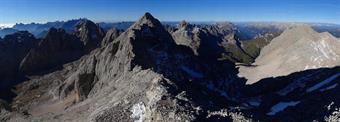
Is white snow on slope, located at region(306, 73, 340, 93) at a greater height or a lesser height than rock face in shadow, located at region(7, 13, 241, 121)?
lesser

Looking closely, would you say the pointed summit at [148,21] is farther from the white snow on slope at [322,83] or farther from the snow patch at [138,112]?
the snow patch at [138,112]

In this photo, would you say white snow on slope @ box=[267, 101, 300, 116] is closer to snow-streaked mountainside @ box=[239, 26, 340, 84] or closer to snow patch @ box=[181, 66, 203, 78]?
snow patch @ box=[181, 66, 203, 78]

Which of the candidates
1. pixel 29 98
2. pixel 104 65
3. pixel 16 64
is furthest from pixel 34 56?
pixel 104 65

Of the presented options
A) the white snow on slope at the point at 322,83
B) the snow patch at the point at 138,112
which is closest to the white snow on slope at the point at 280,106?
the white snow on slope at the point at 322,83

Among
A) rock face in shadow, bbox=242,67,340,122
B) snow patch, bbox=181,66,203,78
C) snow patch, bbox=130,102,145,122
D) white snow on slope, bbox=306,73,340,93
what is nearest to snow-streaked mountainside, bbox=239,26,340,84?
rock face in shadow, bbox=242,67,340,122

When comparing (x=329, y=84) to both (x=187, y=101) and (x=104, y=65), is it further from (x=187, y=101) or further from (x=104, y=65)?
(x=187, y=101)

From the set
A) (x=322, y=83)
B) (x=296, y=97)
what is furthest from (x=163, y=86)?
(x=322, y=83)
